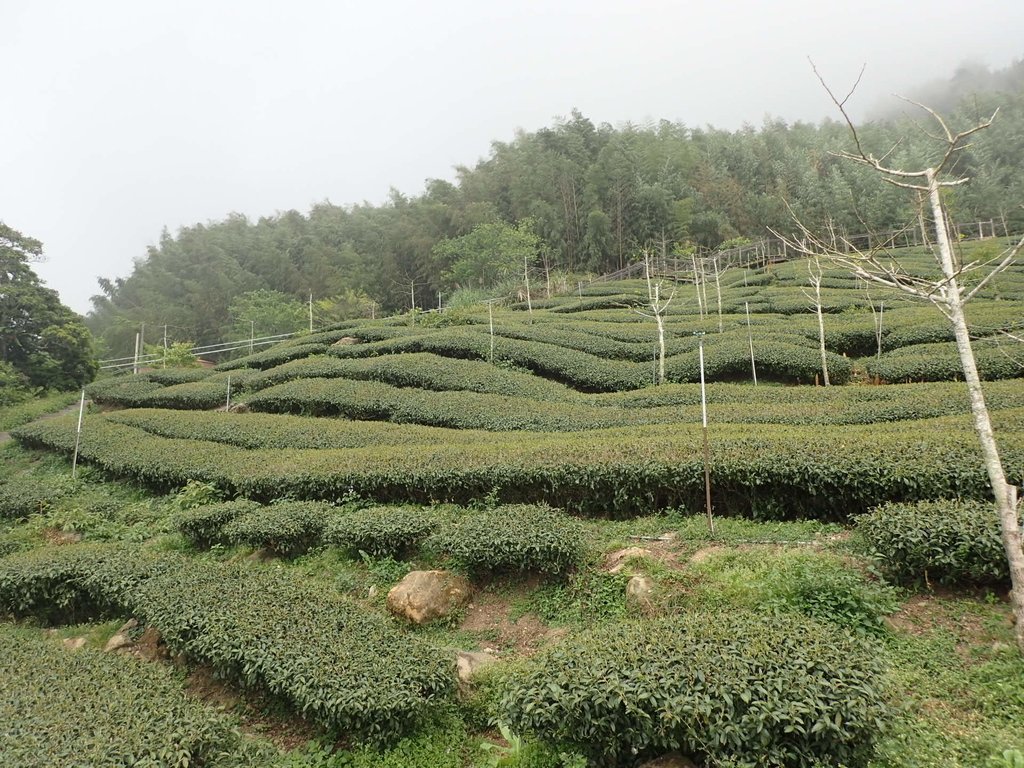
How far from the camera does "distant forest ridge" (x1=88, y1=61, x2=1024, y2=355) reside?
42.9 meters

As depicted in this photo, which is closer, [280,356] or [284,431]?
[284,431]

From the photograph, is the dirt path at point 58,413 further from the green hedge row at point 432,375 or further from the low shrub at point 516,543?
the low shrub at point 516,543

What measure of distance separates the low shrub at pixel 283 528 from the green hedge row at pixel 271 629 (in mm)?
1109

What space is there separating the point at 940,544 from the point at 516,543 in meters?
4.27

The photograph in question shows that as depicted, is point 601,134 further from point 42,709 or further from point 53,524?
point 42,709

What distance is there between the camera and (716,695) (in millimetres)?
3861

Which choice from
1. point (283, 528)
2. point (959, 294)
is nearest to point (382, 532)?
point (283, 528)

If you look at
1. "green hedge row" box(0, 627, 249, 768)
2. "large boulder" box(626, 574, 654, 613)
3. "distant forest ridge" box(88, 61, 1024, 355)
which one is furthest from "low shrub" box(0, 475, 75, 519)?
"distant forest ridge" box(88, 61, 1024, 355)

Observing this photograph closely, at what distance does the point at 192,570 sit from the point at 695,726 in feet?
22.1

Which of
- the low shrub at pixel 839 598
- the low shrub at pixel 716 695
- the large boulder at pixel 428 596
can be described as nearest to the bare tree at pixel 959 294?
the low shrub at pixel 839 598

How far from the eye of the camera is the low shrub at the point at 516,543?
6992 millimetres

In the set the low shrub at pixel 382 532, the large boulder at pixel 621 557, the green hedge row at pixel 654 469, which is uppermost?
the green hedge row at pixel 654 469

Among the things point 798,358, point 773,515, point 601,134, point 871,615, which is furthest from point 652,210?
point 871,615

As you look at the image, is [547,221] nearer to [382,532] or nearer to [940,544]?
[382,532]
